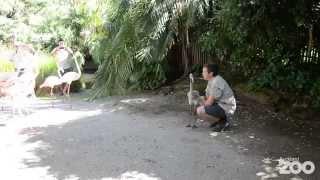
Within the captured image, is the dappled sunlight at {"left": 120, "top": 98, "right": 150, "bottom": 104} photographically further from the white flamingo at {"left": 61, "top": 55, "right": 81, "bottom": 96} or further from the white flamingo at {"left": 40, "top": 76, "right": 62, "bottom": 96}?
the white flamingo at {"left": 40, "top": 76, "right": 62, "bottom": 96}

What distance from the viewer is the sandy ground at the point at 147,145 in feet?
20.0

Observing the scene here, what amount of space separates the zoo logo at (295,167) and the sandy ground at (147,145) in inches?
3.6

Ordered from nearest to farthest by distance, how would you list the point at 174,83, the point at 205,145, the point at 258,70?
the point at 205,145 → the point at 258,70 → the point at 174,83

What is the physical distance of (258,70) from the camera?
9.77 metres

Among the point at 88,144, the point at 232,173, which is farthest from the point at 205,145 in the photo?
the point at 88,144

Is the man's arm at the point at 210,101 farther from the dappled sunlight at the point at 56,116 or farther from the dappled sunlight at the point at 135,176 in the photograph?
the dappled sunlight at the point at 56,116

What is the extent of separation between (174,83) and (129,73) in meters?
1.14

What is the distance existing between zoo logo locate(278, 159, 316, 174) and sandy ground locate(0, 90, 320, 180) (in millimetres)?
92

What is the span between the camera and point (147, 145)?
7.27 meters

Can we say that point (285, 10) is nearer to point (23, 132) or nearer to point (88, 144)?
point (88, 144)

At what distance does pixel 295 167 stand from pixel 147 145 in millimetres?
2195

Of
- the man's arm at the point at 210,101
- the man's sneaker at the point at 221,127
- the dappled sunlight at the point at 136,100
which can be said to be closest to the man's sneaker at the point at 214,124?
the man's sneaker at the point at 221,127

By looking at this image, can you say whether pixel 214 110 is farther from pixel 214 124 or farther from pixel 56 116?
pixel 56 116

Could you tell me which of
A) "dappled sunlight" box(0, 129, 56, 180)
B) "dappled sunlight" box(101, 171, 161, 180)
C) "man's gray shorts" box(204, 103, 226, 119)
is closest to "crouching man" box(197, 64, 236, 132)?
"man's gray shorts" box(204, 103, 226, 119)
